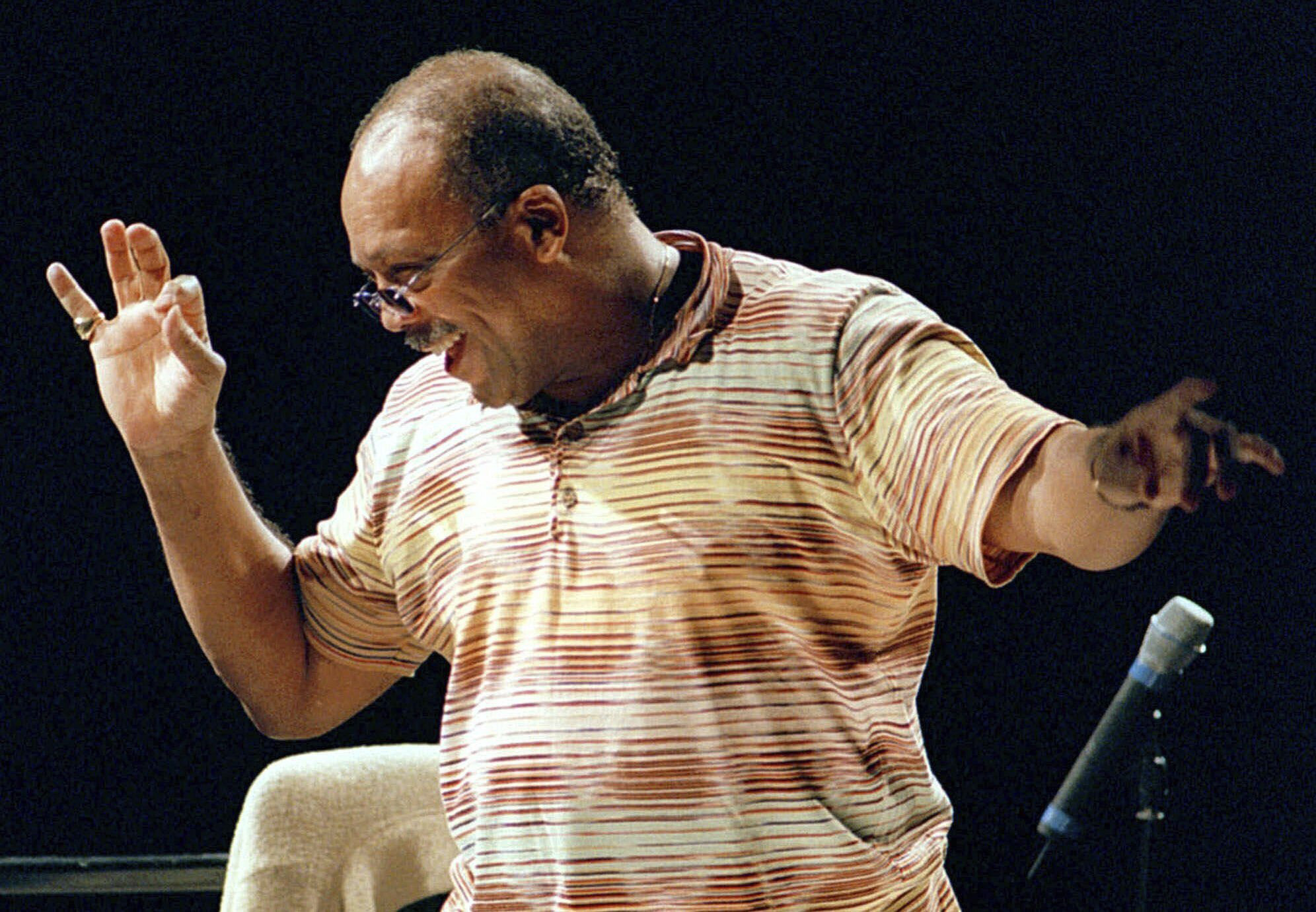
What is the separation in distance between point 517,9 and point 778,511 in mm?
1679

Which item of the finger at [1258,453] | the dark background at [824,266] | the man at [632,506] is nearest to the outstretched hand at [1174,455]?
the finger at [1258,453]

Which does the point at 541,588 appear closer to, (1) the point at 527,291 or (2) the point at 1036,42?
(1) the point at 527,291

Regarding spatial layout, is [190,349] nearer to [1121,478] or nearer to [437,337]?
[437,337]

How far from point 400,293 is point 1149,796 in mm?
1348

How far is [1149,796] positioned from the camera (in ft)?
6.87

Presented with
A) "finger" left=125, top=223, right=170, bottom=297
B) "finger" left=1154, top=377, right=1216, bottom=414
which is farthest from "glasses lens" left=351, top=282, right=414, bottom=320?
"finger" left=1154, top=377, right=1216, bottom=414

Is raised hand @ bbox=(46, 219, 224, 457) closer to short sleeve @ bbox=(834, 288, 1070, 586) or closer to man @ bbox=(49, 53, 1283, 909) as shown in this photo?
man @ bbox=(49, 53, 1283, 909)

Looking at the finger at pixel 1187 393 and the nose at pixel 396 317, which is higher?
the finger at pixel 1187 393

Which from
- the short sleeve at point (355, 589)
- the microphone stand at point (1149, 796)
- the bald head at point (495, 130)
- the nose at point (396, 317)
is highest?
the bald head at point (495, 130)

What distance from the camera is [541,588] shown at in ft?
4.59

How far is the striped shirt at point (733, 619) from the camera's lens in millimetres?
1292

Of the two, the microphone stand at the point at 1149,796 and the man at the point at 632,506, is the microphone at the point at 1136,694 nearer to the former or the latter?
the microphone stand at the point at 1149,796

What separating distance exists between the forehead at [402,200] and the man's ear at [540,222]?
5cm

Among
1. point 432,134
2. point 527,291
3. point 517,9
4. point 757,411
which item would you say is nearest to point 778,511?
point 757,411
